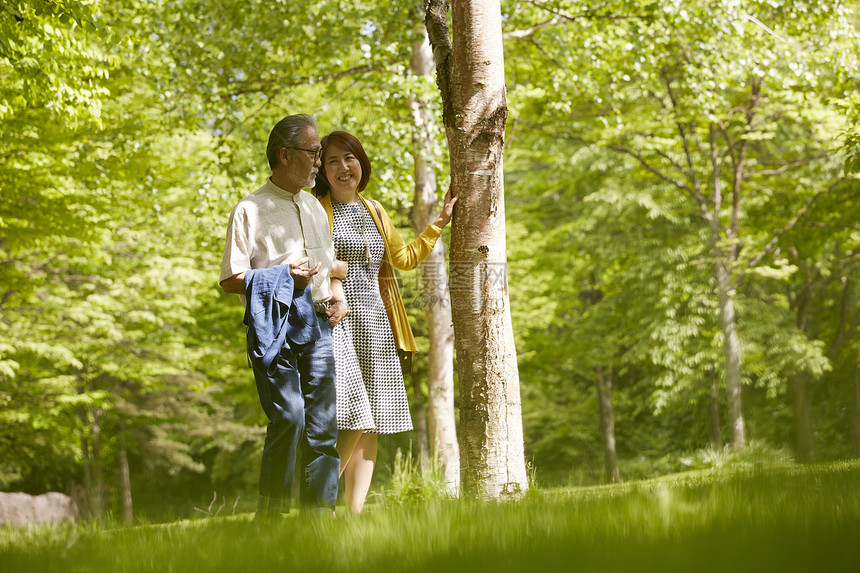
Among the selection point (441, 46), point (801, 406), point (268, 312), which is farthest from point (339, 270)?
point (801, 406)

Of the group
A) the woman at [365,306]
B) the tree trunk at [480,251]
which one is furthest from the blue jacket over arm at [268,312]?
the tree trunk at [480,251]

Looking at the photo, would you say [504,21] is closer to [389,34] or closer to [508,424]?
[389,34]

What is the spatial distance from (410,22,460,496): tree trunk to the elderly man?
4.44 m

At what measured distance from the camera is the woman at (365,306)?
412 centimetres

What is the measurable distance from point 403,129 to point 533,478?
16.9ft

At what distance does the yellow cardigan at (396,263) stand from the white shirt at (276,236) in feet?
1.58

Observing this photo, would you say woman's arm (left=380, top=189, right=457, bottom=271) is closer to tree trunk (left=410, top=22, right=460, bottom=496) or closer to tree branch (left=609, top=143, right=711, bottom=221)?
tree trunk (left=410, top=22, right=460, bottom=496)

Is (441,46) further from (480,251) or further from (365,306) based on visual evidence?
(365,306)

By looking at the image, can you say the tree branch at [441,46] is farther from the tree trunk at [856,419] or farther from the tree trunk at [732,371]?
the tree trunk at [856,419]

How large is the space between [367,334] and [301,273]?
0.70 m

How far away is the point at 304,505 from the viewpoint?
359 centimetres

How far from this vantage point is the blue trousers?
3480 mm

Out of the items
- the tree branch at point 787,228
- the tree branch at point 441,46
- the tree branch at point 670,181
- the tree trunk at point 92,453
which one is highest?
the tree branch at point 670,181

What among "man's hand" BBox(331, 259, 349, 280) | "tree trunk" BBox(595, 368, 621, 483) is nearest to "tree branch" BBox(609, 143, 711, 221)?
"tree trunk" BBox(595, 368, 621, 483)
